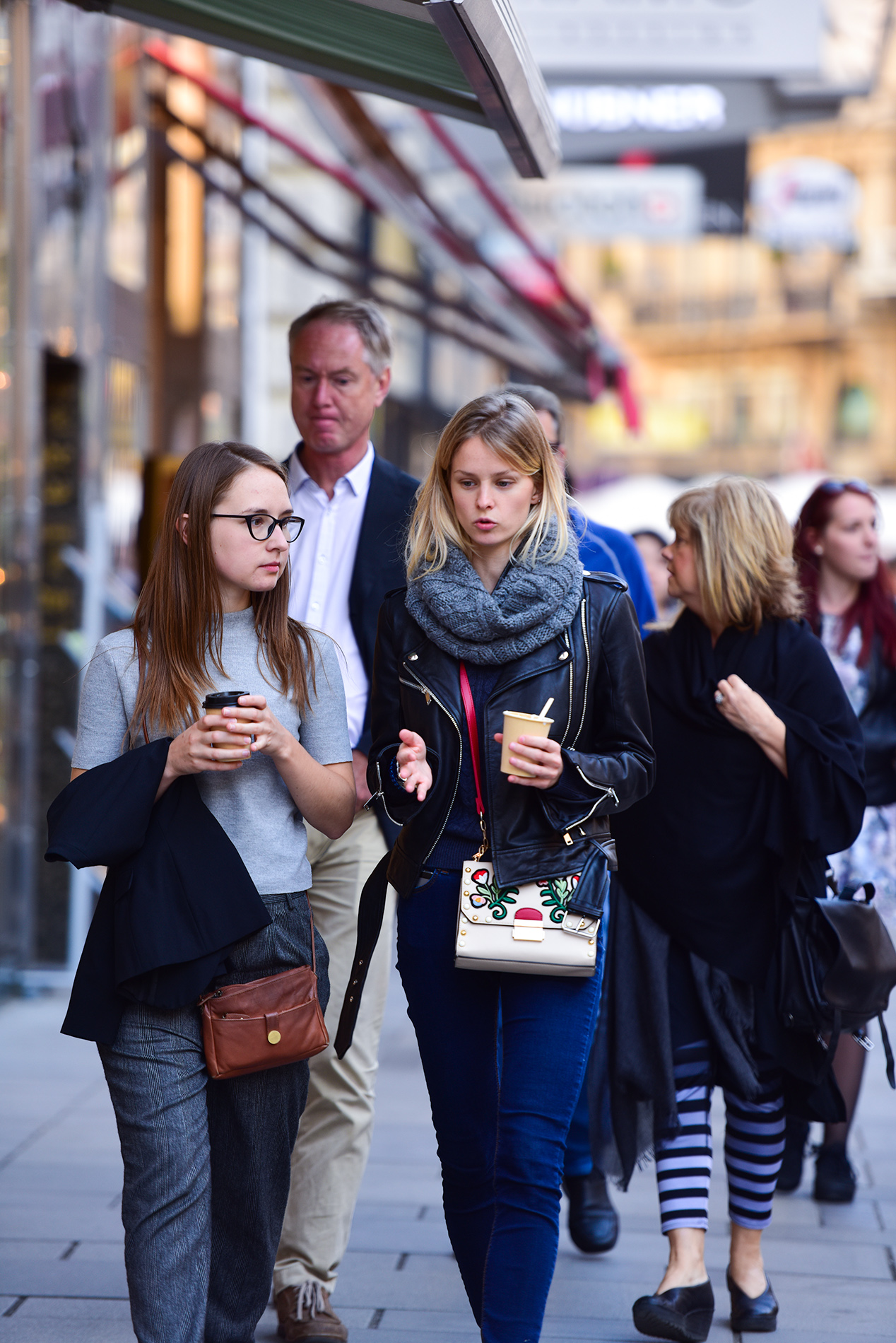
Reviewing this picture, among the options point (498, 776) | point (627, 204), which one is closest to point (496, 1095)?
point (498, 776)

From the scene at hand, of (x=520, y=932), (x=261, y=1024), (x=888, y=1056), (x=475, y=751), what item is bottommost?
(x=888, y=1056)

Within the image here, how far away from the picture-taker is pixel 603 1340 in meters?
3.55

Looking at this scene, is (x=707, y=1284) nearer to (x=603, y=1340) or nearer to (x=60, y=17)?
(x=603, y=1340)

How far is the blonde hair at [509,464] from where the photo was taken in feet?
10.1

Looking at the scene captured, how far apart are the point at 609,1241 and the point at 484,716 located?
185cm

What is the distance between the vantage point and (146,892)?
2809mm

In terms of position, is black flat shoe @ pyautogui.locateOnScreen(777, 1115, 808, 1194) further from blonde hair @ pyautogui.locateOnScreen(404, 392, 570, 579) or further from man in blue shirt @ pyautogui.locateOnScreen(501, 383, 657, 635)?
blonde hair @ pyautogui.locateOnScreen(404, 392, 570, 579)

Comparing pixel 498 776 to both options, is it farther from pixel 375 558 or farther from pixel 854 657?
pixel 854 657

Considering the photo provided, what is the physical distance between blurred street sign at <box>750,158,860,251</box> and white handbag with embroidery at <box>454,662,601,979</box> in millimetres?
14795

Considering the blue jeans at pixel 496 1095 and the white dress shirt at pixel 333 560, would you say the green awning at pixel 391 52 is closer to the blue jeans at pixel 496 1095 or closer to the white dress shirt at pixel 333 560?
the white dress shirt at pixel 333 560

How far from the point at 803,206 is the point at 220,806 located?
1628 cm

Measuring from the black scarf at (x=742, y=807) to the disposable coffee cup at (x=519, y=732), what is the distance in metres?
1.00

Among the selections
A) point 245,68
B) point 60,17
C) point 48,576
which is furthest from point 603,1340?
point 245,68

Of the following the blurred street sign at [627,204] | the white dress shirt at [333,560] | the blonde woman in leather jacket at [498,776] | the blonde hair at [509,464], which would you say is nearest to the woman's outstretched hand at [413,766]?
the blonde woman in leather jacket at [498,776]
